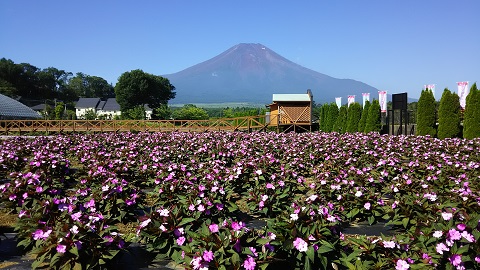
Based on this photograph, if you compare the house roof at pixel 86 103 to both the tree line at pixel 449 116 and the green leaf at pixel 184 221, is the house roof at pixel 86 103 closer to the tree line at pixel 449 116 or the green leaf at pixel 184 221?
the tree line at pixel 449 116

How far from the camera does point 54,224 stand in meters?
3.64

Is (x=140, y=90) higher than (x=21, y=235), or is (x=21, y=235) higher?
(x=140, y=90)

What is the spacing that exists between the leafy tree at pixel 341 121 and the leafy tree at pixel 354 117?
3.04 ft

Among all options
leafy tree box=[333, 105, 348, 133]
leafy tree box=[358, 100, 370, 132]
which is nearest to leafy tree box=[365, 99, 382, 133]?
leafy tree box=[358, 100, 370, 132]

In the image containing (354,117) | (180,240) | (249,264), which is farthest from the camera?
(354,117)

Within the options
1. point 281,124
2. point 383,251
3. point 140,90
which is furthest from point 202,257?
point 140,90

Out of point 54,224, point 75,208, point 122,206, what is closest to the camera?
point 54,224

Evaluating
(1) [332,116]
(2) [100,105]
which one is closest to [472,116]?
(1) [332,116]

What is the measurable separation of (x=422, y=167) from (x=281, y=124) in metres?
18.1

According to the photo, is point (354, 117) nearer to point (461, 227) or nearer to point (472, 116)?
point (472, 116)

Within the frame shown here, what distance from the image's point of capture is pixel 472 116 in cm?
1567

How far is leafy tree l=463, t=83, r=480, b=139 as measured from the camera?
50.5 feet

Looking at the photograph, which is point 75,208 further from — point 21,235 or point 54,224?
point 21,235

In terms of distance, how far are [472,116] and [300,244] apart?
1630 cm
